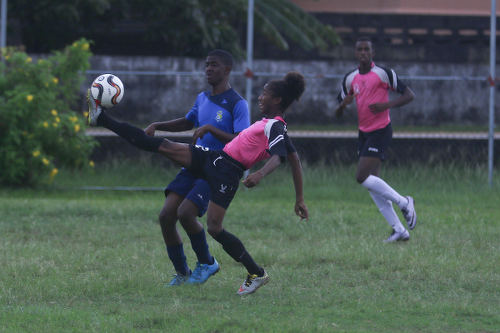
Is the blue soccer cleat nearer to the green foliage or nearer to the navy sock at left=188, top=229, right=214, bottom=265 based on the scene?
the navy sock at left=188, top=229, right=214, bottom=265

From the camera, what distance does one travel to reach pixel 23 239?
8.36 metres

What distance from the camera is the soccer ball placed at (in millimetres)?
5840

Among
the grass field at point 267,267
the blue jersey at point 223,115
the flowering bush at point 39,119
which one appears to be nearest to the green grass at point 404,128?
the grass field at point 267,267

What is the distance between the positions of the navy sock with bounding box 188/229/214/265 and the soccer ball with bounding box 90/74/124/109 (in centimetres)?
121

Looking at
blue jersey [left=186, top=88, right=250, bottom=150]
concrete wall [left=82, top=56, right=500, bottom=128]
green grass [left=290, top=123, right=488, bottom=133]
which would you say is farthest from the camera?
green grass [left=290, top=123, right=488, bottom=133]

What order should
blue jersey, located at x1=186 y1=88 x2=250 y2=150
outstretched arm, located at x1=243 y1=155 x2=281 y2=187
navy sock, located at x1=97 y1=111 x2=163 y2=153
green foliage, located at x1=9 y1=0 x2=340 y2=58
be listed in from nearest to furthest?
outstretched arm, located at x1=243 y1=155 x2=281 y2=187 → navy sock, located at x1=97 y1=111 x2=163 y2=153 → blue jersey, located at x1=186 y1=88 x2=250 y2=150 → green foliage, located at x1=9 y1=0 x2=340 y2=58

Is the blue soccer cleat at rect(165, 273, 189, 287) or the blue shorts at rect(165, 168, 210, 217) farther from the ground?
the blue shorts at rect(165, 168, 210, 217)

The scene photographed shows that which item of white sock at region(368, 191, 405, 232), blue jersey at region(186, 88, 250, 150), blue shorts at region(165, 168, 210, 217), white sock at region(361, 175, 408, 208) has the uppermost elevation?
blue jersey at region(186, 88, 250, 150)

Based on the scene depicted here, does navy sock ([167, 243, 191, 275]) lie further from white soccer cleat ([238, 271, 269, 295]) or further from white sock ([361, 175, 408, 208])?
white sock ([361, 175, 408, 208])

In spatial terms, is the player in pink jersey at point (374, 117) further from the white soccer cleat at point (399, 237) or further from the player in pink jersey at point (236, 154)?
the player in pink jersey at point (236, 154)

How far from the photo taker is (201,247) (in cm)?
638

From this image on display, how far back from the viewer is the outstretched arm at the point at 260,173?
18.0 ft

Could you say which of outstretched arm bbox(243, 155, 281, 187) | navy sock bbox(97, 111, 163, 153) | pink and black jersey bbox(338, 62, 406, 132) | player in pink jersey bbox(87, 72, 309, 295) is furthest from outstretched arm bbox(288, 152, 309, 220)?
pink and black jersey bbox(338, 62, 406, 132)

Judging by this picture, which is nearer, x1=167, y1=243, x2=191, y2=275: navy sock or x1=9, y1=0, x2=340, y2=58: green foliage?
x1=167, y1=243, x2=191, y2=275: navy sock
